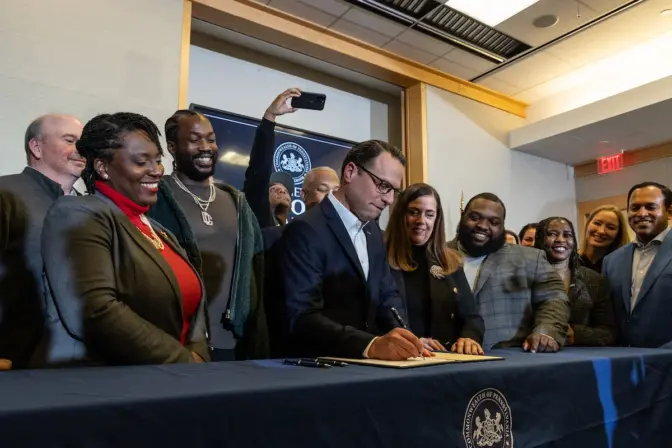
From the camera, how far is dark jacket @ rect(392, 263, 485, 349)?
1.91m

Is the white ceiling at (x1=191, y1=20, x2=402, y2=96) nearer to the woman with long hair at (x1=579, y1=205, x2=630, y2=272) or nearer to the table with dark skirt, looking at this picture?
the woman with long hair at (x1=579, y1=205, x2=630, y2=272)

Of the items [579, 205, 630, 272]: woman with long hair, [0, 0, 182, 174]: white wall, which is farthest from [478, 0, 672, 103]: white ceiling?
[0, 0, 182, 174]: white wall

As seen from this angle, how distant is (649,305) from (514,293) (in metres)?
0.71

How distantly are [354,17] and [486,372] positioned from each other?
3761mm

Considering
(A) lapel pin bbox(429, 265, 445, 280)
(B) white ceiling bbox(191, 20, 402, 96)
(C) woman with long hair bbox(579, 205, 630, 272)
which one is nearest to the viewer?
(A) lapel pin bbox(429, 265, 445, 280)

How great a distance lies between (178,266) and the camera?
1.26m

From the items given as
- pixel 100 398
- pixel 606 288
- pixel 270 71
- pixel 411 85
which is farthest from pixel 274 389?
pixel 411 85

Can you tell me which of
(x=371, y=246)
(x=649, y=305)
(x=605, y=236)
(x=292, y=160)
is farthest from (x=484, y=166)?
(x=371, y=246)

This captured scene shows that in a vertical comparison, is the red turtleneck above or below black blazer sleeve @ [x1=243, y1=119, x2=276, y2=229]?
below

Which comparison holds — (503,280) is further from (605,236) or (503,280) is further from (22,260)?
(22,260)

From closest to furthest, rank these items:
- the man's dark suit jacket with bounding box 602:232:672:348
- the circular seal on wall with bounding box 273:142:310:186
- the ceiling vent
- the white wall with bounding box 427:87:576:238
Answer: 1. the man's dark suit jacket with bounding box 602:232:672:348
2. the ceiling vent
3. the circular seal on wall with bounding box 273:142:310:186
4. the white wall with bounding box 427:87:576:238

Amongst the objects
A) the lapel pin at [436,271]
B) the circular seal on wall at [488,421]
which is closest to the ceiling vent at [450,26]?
the lapel pin at [436,271]

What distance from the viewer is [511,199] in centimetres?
577

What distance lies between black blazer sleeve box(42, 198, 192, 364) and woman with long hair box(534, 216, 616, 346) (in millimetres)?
1657
